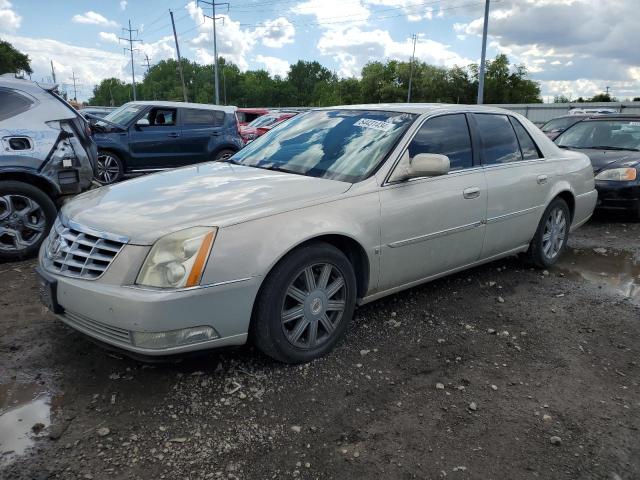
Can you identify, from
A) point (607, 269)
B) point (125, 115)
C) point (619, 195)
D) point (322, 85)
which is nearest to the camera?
point (607, 269)

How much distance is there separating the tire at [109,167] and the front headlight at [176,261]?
824 cm

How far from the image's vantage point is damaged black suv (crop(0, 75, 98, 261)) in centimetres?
500

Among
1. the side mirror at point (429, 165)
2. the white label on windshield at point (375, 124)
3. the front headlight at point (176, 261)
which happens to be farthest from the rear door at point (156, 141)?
the front headlight at point (176, 261)

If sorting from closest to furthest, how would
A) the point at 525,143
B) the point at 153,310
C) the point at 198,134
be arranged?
the point at 153,310 < the point at 525,143 < the point at 198,134

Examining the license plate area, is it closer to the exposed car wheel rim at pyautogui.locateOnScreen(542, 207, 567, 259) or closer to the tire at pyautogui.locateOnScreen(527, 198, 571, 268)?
the tire at pyautogui.locateOnScreen(527, 198, 571, 268)

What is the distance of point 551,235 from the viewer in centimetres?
514

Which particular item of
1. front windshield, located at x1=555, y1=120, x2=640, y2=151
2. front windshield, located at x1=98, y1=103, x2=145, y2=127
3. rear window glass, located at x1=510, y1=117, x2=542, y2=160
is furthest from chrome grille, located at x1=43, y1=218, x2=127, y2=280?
front windshield, located at x1=98, y1=103, x2=145, y2=127

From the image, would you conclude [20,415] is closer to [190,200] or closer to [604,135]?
[190,200]

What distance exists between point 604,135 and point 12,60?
8246 cm

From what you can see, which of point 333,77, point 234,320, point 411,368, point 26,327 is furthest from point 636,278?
point 333,77

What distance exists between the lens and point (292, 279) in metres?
2.96

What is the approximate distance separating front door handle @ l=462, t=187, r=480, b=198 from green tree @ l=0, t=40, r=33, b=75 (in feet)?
251

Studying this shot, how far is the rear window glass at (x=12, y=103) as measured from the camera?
5.06 m

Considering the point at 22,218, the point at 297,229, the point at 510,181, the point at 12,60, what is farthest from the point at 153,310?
the point at 12,60
